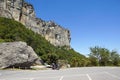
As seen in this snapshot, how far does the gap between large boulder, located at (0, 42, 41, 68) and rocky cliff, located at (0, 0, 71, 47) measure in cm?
9494

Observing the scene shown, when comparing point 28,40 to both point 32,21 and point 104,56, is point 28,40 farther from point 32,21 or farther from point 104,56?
point 32,21

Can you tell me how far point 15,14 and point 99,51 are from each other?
65831 mm

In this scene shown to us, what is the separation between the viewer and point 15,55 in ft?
130

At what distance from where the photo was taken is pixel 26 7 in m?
156

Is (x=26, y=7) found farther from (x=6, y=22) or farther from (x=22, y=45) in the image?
(x=22, y=45)

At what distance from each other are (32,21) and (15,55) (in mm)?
120009

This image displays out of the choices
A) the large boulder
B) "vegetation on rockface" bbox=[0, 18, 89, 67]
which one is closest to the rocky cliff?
"vegetation on rockface" bbox=[0, 18, 89, 67]

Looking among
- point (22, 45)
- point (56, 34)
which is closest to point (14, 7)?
point (56, 34)

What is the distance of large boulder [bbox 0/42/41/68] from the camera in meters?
38.8

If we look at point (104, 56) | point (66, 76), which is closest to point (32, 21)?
point (104, 56)

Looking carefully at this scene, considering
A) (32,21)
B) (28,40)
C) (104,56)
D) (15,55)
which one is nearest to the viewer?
(15,55)

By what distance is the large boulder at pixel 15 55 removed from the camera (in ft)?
127

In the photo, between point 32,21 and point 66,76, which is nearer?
point 66,76

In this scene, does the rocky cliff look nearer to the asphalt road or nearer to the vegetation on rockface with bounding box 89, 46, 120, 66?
the vegetation on rockface with bounding box 89, 46, 120, 66
